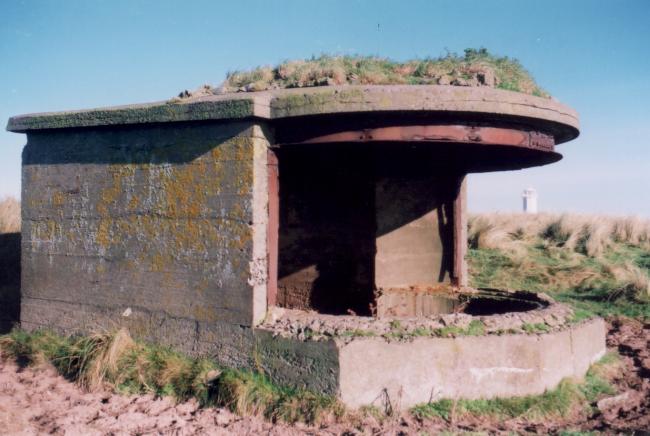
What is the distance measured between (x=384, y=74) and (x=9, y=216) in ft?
29.4

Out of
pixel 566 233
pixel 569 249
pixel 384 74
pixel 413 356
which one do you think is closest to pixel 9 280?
pixel 384 74

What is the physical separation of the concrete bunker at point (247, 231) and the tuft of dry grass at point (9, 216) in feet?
17.6

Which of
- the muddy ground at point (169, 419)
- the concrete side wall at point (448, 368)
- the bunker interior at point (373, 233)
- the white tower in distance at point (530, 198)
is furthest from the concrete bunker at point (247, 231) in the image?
the white tower in distance at point (530, 198)

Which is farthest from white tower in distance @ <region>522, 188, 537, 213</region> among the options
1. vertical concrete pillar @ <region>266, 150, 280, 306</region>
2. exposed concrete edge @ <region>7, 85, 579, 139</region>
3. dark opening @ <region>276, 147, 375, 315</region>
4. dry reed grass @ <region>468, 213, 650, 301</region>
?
vertical concrete pillar @ <region>266, 150, 280, 306</region>

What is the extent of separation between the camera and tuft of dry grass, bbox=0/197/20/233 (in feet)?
36.1

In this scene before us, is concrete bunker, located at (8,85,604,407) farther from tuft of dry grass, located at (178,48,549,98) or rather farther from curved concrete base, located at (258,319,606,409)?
tuft of dry grass, located at (178,48,549,98)

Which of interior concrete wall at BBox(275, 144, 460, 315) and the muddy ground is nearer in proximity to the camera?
the muddy ground

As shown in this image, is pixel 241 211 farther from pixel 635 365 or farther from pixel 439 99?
pixel 635 365

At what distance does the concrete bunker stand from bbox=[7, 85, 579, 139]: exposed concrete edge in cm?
1

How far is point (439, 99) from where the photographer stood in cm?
486

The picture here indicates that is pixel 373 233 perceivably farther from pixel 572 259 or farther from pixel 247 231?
pixel 572 259

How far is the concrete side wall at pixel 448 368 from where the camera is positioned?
4.56m

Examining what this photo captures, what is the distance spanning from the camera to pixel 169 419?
4.52m

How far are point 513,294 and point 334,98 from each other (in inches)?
140
